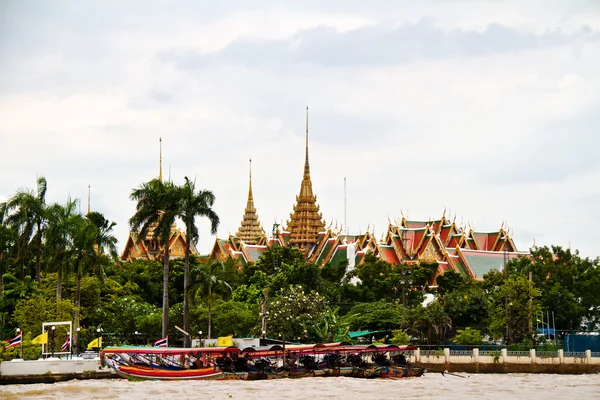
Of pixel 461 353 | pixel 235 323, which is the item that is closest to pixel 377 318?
pixel 235 323

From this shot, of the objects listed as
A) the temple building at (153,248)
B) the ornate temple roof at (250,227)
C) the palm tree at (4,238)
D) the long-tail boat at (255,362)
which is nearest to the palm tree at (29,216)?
the palm tree at (4,238)

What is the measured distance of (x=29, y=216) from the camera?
5731 centimetres

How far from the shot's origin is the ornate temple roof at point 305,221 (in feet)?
372

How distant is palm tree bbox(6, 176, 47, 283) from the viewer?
56688mm

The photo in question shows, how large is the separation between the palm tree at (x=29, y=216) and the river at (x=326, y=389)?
15.4 m

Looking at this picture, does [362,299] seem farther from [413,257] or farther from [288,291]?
[413,257]

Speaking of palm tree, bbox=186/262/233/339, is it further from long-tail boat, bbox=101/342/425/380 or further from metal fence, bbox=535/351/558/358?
metal fence, bbox=535/351/558/358

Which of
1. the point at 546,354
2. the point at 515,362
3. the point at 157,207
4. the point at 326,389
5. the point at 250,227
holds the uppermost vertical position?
the point at 250,227

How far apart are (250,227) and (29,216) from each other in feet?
249

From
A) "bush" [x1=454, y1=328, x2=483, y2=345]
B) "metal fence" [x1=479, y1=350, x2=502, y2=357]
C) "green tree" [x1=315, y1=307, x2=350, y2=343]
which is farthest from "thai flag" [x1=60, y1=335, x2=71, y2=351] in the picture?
"bush" [x1=454, y1=328, x2=483, y2=345]

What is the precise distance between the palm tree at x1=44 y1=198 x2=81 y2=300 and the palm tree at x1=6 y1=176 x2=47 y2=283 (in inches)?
36.1

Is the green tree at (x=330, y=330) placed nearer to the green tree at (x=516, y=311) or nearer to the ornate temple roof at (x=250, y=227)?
the green tree at (x=516, y=311)

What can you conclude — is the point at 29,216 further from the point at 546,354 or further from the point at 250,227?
the point at 250,227

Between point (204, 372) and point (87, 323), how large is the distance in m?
24.0
